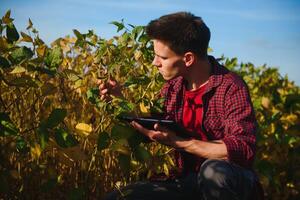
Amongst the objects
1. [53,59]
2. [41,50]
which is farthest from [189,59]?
[53,59]

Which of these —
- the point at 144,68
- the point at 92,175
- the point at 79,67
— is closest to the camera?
the point at 92,175

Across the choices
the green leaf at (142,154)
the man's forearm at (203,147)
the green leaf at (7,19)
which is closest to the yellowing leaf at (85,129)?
the green leaf at (142,154)

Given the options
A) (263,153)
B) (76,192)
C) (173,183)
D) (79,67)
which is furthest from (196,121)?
(263,153)

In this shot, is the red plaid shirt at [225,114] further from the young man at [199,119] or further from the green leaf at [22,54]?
the green leaf at [22,54]

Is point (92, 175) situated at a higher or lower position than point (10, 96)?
lower

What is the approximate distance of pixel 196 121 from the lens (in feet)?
8.63

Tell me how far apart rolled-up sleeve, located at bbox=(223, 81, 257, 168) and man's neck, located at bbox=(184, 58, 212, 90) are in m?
0.24

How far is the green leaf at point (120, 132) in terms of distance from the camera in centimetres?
201

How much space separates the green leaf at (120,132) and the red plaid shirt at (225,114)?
1.55ft

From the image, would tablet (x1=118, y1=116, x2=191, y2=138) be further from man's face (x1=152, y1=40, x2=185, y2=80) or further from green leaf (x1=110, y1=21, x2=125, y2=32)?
green leaf (x1=110, y1=21, x2=125, y2=32)

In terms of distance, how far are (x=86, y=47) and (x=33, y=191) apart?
3.40 feet

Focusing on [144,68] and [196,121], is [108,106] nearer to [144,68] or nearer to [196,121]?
[196,121]

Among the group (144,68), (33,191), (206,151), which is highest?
(144,68)

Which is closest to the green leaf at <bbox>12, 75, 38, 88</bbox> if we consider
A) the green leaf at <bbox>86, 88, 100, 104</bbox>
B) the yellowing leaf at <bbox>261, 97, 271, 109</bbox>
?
the green leaf at <bbox>86, 88, 100, 104</bbox>
